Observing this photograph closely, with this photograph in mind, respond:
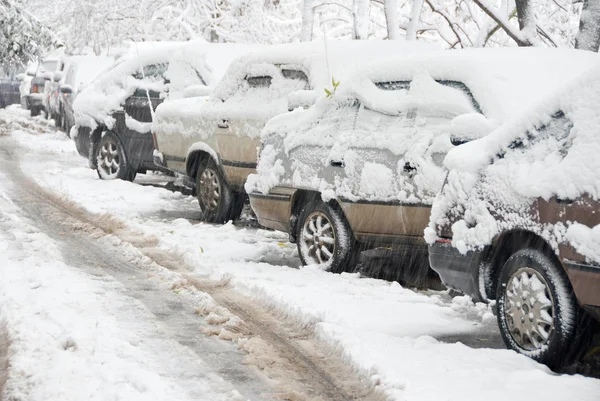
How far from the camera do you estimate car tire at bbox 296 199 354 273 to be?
7.97 metres

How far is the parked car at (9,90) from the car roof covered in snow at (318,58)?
22.9 m

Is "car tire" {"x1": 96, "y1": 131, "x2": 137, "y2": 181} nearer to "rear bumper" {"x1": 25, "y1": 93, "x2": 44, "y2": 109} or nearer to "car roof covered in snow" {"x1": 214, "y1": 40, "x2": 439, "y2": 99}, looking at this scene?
"car roof covered in snow" {"x1": 214, "y1": 40, "x2": 439, "y2": 99}

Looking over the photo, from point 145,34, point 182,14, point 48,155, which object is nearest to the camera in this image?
point 48,155

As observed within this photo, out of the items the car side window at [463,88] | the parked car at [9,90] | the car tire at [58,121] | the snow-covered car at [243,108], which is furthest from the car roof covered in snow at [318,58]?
the parked car at [9,90]

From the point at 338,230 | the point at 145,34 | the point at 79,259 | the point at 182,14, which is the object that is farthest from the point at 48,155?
the point at 145,34

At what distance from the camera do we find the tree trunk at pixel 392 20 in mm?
17750

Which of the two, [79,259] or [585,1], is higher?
[585,1]

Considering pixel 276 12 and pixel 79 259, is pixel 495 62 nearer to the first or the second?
pixel 79 259

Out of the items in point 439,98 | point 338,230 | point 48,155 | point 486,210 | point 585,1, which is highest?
point 585,1

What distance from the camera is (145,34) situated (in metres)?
33.7

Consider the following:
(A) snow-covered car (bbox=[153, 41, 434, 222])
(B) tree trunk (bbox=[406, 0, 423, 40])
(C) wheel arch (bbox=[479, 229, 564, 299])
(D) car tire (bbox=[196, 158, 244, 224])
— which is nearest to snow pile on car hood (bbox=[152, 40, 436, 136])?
(A) snow-covered car (bbox=[153, 41, 434, 222])

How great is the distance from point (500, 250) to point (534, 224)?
1.80ft

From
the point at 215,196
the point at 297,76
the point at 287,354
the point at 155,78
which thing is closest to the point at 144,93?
the point at 155,78

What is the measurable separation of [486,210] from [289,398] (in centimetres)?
186
